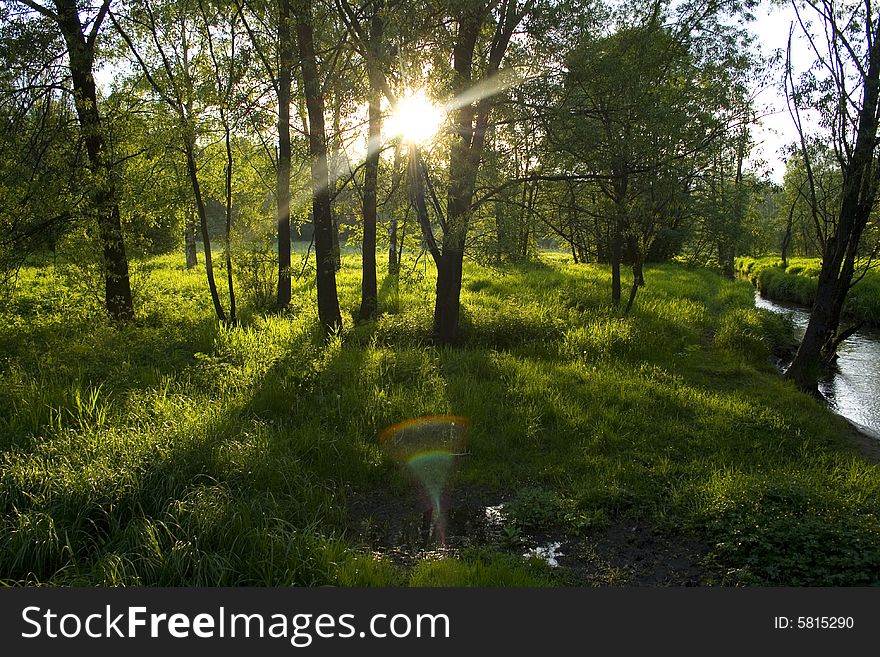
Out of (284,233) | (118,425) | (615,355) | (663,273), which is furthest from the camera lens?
(663,273)

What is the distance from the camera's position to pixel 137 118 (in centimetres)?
1066

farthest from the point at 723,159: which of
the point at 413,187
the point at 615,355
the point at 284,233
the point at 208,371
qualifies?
the point at 208,371

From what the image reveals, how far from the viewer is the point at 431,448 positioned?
6.27 meters

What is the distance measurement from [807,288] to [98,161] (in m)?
25.6

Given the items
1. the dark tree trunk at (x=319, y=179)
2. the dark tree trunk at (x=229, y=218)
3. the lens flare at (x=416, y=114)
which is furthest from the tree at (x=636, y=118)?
the dark tree trunk at (x=229, y=218)

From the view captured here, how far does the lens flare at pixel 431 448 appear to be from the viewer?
18.6 ft

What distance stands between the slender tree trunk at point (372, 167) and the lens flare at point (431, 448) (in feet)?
17.9

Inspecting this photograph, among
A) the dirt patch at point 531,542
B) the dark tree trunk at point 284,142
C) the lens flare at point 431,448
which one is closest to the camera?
the dirt patch at point 531,542

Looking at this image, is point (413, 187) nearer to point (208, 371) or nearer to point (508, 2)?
point (508, 2)

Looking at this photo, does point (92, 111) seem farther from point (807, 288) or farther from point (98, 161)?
point (807, 288)

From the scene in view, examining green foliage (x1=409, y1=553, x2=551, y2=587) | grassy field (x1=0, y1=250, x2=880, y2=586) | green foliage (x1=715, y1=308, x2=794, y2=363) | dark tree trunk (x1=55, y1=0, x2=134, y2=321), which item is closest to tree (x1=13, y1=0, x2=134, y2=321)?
dark tree trunk (x1=55, y1=0, x2=134, y2=321)

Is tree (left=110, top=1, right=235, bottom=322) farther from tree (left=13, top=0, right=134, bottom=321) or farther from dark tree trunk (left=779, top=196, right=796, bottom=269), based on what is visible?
dark tree trunk (left=779, top=196, right=796, bottom=269)

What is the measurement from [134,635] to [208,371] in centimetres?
528

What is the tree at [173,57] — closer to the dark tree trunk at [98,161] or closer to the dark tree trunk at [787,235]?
the dark tree trunk at [98,161]
